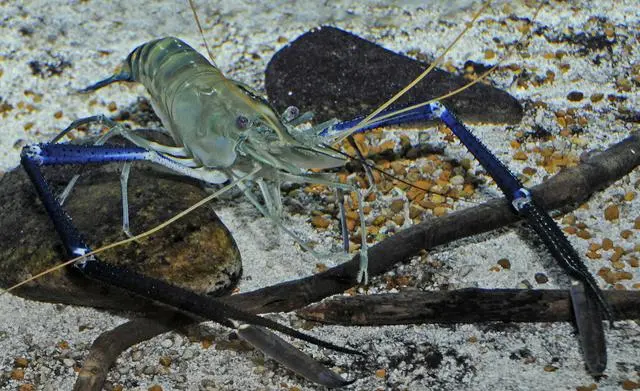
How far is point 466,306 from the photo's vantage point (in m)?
3.25

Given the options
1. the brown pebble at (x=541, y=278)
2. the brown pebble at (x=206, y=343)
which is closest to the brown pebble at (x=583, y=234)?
the brown pebble at (x=541, y=278)

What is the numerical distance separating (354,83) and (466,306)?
2167mm

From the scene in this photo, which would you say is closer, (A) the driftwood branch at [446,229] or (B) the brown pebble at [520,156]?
(A) the driftwood branch at [446,229]

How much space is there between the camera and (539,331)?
3312 millimetres

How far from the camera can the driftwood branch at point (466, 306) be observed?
3205 millimetres

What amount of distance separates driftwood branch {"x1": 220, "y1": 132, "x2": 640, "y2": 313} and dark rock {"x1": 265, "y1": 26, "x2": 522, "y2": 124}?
3.01 ft

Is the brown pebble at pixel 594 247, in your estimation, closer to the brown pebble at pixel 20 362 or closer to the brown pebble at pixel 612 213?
the brown pebble at pixel 612 213

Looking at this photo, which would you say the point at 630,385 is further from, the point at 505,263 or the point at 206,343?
the point at 206,343

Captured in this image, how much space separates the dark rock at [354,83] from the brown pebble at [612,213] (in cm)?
98

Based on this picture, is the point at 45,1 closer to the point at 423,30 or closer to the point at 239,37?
the point at 239,37

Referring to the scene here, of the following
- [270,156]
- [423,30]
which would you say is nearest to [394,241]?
[270,156]

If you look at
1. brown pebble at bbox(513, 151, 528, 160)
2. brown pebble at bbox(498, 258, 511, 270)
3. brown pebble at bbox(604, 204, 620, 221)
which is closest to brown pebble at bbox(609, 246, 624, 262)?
brown pebble at bbox(604, 204, 620, 221)

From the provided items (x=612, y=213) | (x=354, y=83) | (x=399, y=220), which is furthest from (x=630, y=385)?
(x=354, y=83)

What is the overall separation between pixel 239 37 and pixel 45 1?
1.58m
